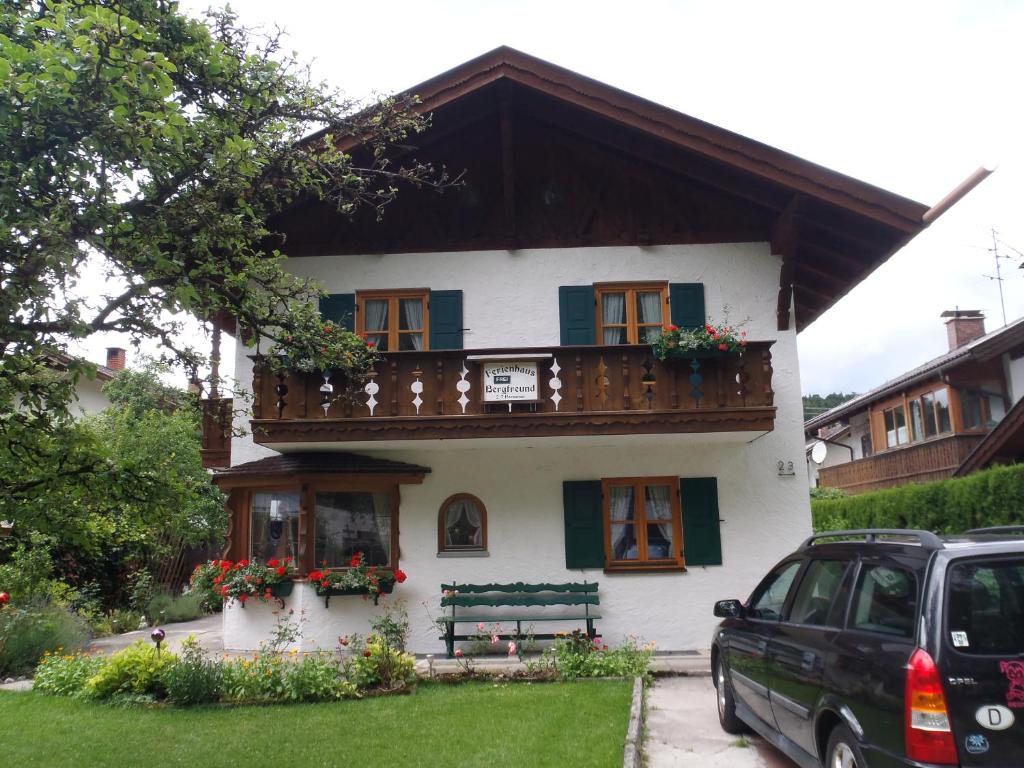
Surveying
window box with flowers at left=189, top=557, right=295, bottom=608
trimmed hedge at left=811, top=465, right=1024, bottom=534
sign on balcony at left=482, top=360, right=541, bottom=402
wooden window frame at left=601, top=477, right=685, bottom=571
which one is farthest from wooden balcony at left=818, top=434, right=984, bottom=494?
window box with flowers at left=189, top=557, right=295, bottom=608

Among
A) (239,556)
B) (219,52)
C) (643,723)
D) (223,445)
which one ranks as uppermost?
(219,52)

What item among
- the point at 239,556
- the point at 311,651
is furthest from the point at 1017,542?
the point at 239,556

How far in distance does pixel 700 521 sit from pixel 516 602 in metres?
2.79

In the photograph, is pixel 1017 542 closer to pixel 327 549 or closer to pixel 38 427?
pixel 38 427

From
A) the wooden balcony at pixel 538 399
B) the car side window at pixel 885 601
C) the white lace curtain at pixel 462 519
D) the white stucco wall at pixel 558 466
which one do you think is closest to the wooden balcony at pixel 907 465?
the white stucco wall at pixel 558 466

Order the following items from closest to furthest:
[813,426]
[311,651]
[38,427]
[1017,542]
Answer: [1017,542] → [38,427] → [311,651] → [813,426]

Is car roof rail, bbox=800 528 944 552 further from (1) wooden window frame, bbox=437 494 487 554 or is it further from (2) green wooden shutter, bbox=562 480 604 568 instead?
(1) wooden window frame, bbox=437 494 487 554

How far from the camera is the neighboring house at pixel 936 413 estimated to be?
20.6m

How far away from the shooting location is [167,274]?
20.1 feet

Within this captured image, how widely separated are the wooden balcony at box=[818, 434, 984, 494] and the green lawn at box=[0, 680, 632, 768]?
613 inches

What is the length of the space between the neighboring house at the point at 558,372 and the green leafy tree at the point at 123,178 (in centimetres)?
417

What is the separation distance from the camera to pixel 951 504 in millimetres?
15719

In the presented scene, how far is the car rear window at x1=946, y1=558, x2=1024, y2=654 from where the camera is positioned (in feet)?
13.2

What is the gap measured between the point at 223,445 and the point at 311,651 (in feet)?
11.1
